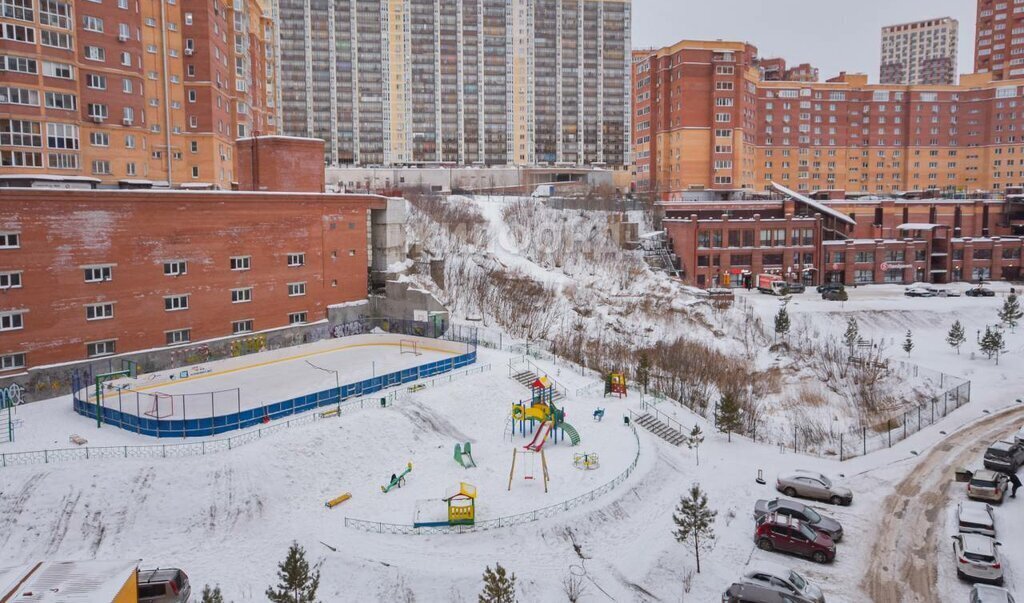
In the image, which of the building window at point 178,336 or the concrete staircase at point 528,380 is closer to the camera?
the building window at point 178,336

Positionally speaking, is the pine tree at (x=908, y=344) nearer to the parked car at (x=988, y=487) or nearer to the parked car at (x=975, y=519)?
the parked car at (x=988, y=487)

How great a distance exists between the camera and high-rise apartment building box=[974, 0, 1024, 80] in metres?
117

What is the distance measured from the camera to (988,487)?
26.6 metres

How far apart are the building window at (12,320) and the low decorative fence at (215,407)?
305 centimetres

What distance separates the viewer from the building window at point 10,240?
29.2m

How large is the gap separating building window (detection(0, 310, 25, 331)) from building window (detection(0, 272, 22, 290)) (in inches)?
41.5

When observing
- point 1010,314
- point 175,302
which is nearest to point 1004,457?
point 1010,314

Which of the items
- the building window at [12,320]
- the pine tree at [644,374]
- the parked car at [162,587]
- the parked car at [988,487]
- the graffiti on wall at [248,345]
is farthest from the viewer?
the pine tree at [644,374]

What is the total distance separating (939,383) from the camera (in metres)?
45.4

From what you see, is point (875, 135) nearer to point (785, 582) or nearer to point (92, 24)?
point (92, 24)

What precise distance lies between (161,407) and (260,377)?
232 inches

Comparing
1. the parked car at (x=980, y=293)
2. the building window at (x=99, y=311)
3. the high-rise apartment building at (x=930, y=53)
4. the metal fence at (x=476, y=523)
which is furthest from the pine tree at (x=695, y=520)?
the high-rise apartment building at (x=930, y=53)

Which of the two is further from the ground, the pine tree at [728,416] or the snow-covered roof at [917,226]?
the snow-covered roof at [917,226]

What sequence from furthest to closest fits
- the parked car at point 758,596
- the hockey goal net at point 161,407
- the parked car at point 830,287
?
the parked car at point 830,287
the hockey goal net at point 161,407
the parked car at point 758,596
